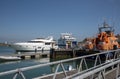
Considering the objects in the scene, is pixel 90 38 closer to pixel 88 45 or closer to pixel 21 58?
pixel 88 45

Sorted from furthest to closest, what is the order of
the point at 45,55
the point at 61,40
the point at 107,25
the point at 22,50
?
the point at 61,40
the point at 22,50
the point at 45,55
the point at 107,25

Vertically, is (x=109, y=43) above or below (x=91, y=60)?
above

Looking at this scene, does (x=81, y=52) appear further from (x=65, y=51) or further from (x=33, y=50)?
(x=33, y=50)

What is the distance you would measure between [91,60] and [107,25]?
10.5 metres

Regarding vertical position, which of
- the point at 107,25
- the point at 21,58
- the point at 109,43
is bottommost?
the point at 21,58

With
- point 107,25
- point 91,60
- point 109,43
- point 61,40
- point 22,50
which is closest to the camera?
point 91,60

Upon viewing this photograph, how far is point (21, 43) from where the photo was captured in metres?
72.4

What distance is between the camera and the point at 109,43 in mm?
40312

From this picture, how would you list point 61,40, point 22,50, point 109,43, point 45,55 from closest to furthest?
point 109,43, point 45,55, point 22,50, point 61,40

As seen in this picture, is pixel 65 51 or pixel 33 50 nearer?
pixel 65 51

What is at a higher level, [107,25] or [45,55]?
[107,25]

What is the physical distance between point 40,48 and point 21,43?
7093 mm

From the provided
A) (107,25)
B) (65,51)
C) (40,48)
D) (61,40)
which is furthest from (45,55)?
(61,40)

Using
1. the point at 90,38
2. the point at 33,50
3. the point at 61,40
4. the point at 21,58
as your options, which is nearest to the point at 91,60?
the point at 90,38
